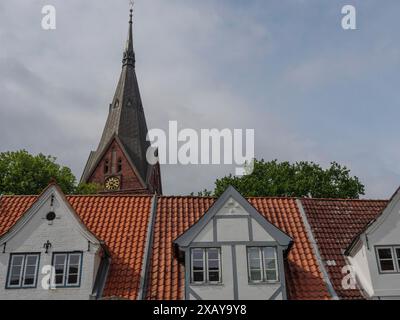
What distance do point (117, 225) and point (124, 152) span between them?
34523 millimetres

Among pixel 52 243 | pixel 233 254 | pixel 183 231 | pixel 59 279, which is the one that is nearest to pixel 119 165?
pixel 183 231

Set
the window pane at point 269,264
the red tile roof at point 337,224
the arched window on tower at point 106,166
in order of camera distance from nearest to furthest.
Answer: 1. the window pane at point 269,264
2. the red tile roof at point 337,224
3. the arched window on tower at point 106,166

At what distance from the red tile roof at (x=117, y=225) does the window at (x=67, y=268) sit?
1046mm

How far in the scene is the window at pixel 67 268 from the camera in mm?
14336

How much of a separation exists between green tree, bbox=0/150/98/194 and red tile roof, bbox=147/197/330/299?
13.7 metres

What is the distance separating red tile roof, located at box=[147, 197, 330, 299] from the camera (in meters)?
14.6

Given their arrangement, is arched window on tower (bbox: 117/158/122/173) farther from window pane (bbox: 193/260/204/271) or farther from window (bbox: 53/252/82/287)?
window pane (bbox: 193/260/204/271)

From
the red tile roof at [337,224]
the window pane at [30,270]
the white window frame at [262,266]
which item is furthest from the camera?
the red tile roof at [337,224]

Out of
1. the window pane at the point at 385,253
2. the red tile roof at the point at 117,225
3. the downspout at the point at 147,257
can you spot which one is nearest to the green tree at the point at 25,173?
the red tile roof at the point at 117,225

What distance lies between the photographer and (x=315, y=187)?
3300 cm

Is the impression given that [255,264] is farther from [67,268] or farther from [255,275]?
[67,268]

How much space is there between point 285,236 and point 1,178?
69.5 feet

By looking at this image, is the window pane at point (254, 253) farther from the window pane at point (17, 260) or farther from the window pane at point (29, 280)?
the window pane at point (17, 260)

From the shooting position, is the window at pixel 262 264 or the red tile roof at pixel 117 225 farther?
the red tile roof at pixel 117 225
